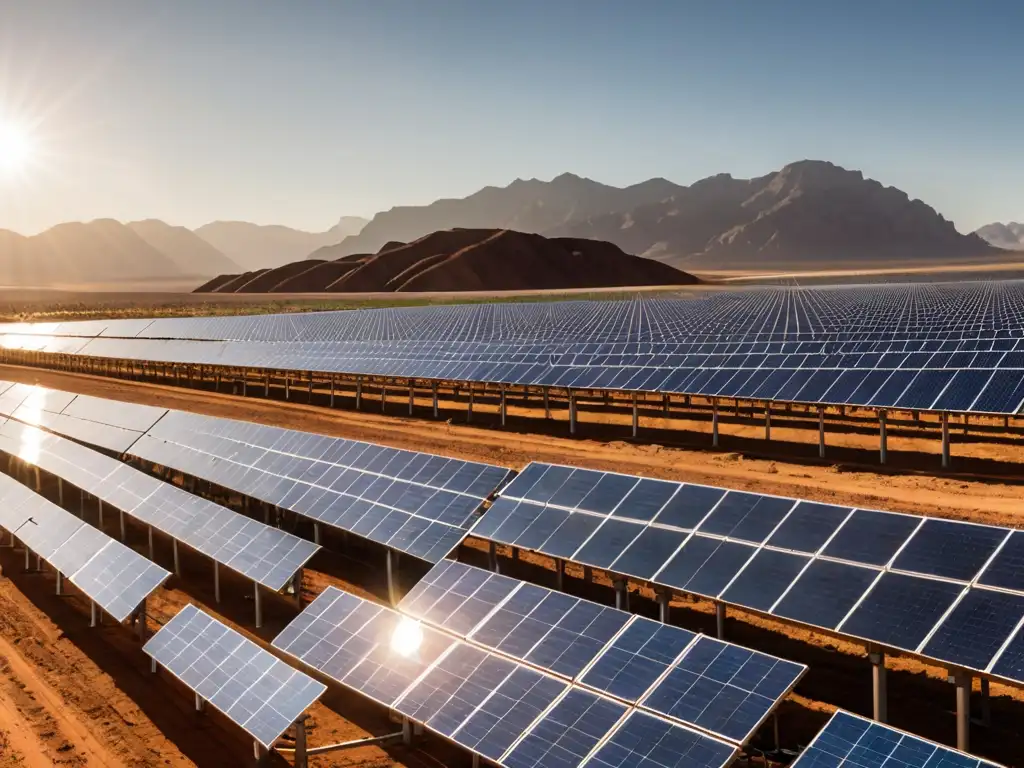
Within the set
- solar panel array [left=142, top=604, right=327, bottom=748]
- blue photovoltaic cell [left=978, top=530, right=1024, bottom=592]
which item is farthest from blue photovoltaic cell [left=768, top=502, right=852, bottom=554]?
solar panel array [left=142, top=604, right=327, bottom=748]

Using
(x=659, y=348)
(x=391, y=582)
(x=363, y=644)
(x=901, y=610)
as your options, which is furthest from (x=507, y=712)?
(x=659, y=348)

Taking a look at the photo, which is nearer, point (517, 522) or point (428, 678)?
point (428, 678)

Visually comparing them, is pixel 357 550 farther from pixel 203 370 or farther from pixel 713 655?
pixel 203 370

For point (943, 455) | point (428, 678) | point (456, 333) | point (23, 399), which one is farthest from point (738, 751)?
point (456, 333)

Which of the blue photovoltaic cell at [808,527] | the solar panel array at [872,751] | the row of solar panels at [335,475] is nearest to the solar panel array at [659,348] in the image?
the row of solar panels at [335,475]

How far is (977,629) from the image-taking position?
1131 cm

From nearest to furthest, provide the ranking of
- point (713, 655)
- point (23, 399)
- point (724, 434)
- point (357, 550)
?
1. point (713, 655)
2. point (357, 550)
3. point (724, 434)
4. point (23, 399)

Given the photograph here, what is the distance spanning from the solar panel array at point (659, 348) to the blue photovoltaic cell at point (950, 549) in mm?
14573

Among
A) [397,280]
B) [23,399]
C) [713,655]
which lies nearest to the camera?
[713,655]

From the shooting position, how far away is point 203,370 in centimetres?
6172

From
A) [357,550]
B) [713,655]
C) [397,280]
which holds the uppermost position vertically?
[397,280]

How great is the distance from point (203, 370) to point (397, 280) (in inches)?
4289

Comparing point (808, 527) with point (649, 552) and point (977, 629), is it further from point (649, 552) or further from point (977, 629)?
point (977, 629)

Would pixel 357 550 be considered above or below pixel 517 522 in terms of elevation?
below
